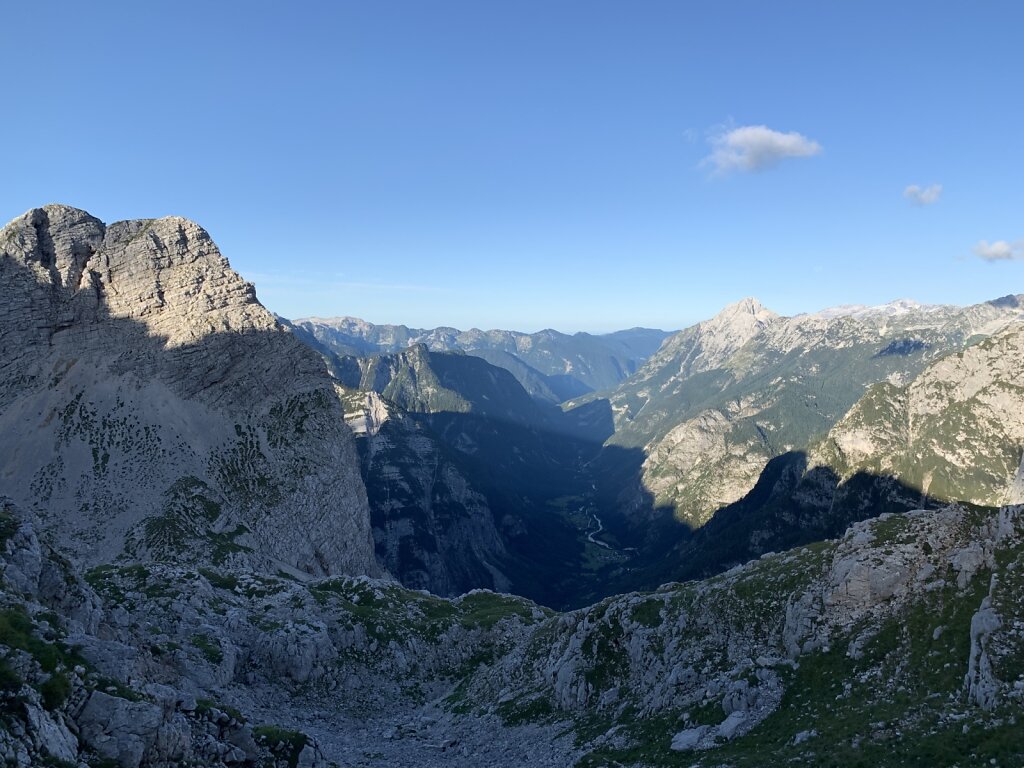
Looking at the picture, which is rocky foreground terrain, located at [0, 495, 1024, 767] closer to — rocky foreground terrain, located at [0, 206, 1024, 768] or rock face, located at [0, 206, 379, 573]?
rocky foreground terrain, located at [0, 206, 1024, 768]

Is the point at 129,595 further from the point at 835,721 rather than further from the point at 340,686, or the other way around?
the point at 835,721

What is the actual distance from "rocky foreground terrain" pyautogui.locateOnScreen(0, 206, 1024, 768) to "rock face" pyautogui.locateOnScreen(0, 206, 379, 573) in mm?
631

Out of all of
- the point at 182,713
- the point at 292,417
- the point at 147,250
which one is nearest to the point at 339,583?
the point at 182,713

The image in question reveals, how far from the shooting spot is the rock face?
12494cm

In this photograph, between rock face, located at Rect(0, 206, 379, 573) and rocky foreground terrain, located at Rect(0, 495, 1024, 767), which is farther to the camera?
rock face, located at Rect(0, 206, 379, 573)

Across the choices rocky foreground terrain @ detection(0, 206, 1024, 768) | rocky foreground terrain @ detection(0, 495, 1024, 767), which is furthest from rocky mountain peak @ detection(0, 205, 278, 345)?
rocky foreground terrain @ detection(0, 495, 1024, 767)

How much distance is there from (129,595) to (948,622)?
8469 centimetres

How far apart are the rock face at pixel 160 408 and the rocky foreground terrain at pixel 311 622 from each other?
24.8 inches

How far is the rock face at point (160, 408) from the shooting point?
124938 mm

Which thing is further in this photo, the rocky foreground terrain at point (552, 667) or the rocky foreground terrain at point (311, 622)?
the rocky foreground terrain at point (311, 622)

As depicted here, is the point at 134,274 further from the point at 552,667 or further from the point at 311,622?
the point at 552,667

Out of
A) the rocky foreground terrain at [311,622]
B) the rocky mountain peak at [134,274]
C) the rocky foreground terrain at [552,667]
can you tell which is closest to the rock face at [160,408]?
the rocky mountain peak at [134,274]

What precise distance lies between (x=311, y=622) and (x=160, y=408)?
90.9m

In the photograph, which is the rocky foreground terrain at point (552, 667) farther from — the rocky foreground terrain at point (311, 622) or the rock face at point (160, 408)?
the rock face at point (160, 408)
